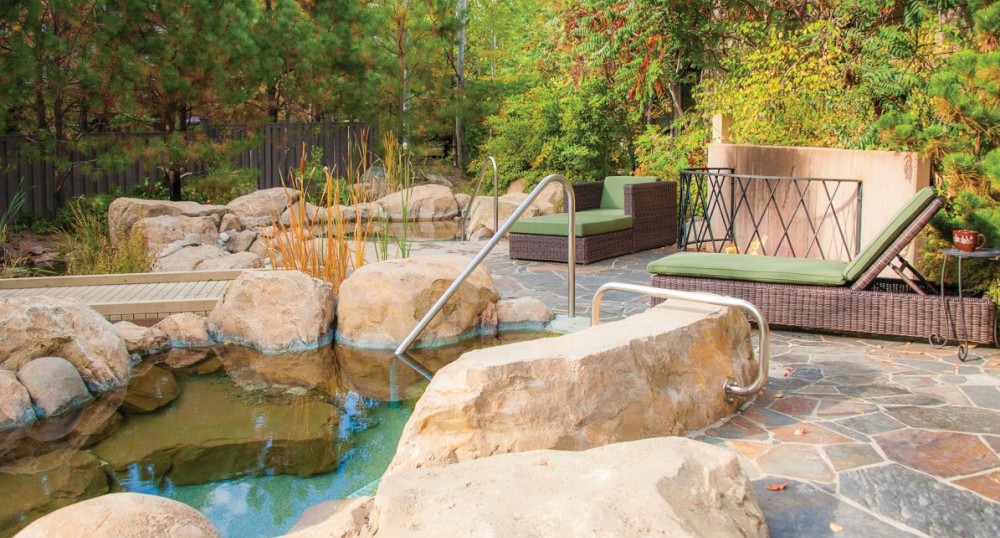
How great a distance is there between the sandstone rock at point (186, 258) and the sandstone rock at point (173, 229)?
481 millimetres

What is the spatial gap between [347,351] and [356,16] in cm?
1253

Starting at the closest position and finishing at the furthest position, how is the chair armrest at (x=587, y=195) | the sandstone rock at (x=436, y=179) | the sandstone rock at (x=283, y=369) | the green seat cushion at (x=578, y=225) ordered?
the sandstone rock at (x=283, y=369) < the green seat cushion at (x=578, y=225) < the chair armrest at (x=587, y=195) < the sandstone rock at (x=436, y=179)

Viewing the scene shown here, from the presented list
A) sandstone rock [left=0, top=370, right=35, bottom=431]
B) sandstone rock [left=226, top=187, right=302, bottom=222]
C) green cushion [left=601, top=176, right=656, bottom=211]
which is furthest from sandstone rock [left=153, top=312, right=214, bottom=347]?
sandstone rock [left=226, top=187, right=302, bottom=222]

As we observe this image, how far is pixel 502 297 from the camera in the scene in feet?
25.2

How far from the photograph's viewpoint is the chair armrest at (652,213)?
375 inches

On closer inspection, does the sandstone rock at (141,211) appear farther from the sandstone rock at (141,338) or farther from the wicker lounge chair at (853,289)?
the wicker lounge chair at (853,289)

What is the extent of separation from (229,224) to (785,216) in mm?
7610

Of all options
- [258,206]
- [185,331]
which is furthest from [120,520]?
[258,206]

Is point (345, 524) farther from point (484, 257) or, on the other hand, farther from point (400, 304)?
point (400, 304)

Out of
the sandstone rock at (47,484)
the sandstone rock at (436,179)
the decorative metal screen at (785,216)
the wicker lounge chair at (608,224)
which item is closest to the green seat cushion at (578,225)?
the wicker lounge chair at (608,224)

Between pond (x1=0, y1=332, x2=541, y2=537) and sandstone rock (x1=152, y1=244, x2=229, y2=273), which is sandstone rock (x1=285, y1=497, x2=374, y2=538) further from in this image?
sandstone rock (x1=152, y1=244, x2=229, y2=273)

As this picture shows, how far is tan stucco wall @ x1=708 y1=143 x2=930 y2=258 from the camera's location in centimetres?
692

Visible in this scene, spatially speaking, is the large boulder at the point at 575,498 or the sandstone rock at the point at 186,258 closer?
the large boulder at the point at 575,498

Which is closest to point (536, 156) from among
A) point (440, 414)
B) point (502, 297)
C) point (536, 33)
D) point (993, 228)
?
point (536, 33)
